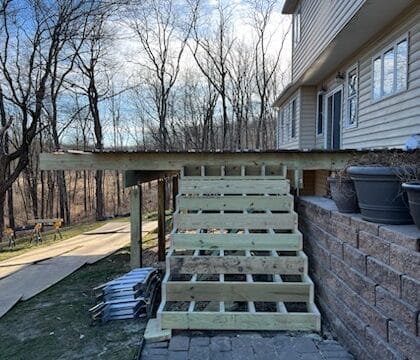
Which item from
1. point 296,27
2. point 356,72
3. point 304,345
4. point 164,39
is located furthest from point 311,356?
point 164,39

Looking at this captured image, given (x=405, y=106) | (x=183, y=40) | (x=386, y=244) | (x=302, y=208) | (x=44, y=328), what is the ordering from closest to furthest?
(x=386, y=244) → (x=44, y=328) → (x=302, y=208) → (x=405, y=106) → (x=183, y=40)

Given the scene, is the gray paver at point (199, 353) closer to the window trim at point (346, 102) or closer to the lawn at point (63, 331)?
the lawn at point (63, 331)

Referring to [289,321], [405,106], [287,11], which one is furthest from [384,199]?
[287,11]

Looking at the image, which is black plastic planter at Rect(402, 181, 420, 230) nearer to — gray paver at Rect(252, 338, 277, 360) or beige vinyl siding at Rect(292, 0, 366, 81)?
gray paver at Rect(252, 338, 277, 360)

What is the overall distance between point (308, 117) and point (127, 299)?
852cm

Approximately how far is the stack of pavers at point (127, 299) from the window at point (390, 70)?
4411mm

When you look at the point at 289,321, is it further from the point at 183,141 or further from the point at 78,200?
the point at 78,200

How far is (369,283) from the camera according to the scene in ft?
8.52

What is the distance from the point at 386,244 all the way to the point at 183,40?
18692 millimetres

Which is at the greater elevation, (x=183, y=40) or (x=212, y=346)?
(x=183, y=40)

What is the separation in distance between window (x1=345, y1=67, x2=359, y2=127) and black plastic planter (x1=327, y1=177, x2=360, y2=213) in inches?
184

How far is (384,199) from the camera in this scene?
98.8 inches

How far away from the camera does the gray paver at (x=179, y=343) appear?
10.3ft

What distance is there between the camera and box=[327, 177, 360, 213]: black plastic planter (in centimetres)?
309
